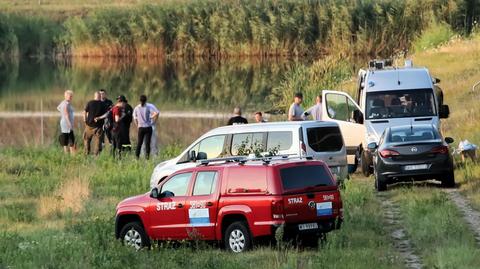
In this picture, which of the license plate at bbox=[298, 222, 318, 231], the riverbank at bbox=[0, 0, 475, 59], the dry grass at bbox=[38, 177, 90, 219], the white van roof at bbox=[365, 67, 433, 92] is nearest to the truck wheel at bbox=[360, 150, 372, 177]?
the white van roof at bbox=[365, 67, 433, 92]

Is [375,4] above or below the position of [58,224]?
above

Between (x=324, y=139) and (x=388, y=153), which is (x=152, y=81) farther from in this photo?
(x=324, y=139)

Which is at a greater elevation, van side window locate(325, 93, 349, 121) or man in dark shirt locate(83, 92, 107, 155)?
van side window locate(325, 93, 349, 121)

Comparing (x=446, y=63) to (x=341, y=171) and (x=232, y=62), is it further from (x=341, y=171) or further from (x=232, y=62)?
(x=341, y=171)

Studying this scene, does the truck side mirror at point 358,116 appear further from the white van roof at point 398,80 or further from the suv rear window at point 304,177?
the suv rear window at point 304,177

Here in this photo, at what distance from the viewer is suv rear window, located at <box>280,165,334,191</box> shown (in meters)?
17.3

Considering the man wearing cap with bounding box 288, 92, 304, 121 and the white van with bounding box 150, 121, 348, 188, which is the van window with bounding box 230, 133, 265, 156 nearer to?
the white van with bounding box 150, 121, 348, 188

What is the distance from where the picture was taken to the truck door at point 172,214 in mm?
18062

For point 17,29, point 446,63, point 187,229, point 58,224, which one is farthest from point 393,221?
point 17,29

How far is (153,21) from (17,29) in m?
9.33

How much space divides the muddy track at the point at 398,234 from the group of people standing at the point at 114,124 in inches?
317

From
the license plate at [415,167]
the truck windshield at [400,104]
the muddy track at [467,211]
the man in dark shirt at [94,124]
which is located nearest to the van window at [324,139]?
the license plate at [415,167]

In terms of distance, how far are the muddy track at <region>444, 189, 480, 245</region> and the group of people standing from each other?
8.87 meters

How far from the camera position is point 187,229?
709 inches
